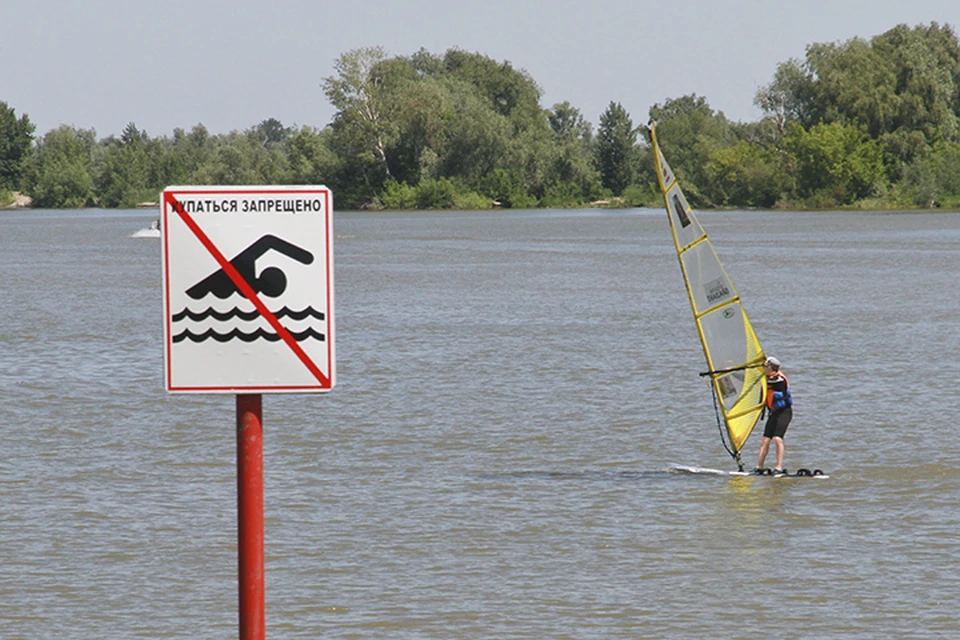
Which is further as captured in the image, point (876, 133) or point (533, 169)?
point (533, 169)

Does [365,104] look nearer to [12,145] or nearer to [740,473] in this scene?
[12,145]

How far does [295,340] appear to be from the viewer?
16.3 ft

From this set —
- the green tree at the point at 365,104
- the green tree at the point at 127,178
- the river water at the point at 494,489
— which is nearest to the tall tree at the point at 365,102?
the green tree at the point at 365,104

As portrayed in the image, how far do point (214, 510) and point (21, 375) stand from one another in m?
12.3

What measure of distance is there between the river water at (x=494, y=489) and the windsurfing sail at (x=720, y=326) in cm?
71

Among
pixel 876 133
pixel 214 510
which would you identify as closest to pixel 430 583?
pixel 214 510

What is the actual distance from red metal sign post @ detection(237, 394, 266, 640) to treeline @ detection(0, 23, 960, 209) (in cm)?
11968

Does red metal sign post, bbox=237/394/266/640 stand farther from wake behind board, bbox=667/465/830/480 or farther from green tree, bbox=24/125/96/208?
green tree, bbox=24/125/96/208

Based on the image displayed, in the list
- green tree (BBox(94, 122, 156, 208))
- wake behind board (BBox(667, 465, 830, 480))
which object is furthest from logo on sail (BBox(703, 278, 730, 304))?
green tree (BBox(94, 122, 156, 208))

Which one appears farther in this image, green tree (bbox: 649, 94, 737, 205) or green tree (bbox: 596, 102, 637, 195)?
green tree (bbox: 596, 102, 637, 195)

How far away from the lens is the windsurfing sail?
16391 mm

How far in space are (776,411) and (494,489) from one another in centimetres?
298

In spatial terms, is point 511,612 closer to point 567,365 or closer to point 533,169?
point 567,365

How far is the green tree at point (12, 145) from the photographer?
7741 inches
